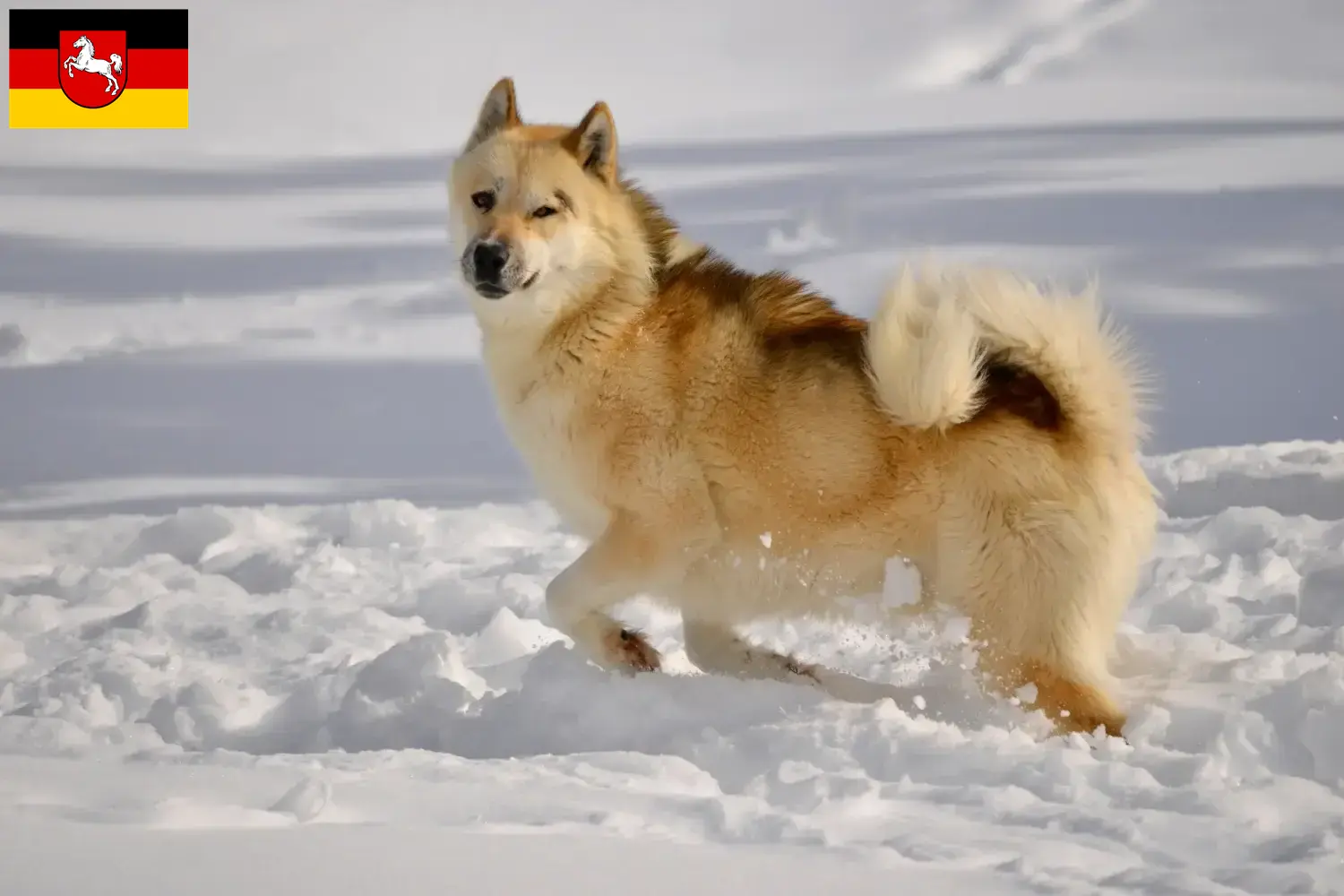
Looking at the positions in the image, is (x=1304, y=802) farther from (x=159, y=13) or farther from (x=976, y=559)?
(x=159, y=13)

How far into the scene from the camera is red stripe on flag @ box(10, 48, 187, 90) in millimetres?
13664

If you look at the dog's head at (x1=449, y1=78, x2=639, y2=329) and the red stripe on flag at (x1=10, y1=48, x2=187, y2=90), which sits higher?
the red stripe on flag at (x1=10, y1=48, x2=187, y2=90)

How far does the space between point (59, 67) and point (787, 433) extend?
1230cm

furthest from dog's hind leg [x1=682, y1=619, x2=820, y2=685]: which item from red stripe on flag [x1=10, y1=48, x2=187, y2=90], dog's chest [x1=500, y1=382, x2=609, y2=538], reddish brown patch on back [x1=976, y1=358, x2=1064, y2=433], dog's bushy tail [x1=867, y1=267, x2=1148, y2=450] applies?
red stripe on flag [x1=10, y1=48, x2=187, y2=90]

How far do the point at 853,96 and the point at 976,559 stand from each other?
43.9 ft

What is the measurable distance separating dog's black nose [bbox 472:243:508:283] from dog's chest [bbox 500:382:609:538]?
36 cm

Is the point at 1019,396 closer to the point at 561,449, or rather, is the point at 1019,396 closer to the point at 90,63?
the point at 561,449

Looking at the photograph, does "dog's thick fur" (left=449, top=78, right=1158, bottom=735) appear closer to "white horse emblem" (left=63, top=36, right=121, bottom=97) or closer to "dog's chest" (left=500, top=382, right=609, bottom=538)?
"dog's chest" (left=500, top=382, right=609, bottom=538)

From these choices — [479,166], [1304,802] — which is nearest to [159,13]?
[479,166]

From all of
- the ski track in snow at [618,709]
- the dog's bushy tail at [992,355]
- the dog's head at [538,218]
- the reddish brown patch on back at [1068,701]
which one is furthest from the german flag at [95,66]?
the reddish brown patch on back at [1068,701]

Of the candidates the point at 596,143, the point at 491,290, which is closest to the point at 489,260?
the point at 491,290

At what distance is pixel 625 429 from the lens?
4180 mm

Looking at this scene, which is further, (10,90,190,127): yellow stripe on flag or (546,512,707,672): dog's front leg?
(10,90,190,127): yellow stripe on flag

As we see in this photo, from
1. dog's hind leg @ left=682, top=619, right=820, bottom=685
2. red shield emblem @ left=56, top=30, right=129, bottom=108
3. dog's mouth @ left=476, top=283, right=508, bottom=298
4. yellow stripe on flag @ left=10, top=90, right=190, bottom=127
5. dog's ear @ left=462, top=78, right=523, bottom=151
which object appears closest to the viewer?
dog's mouth @ left=476, top=283, right=508, bottom=298
